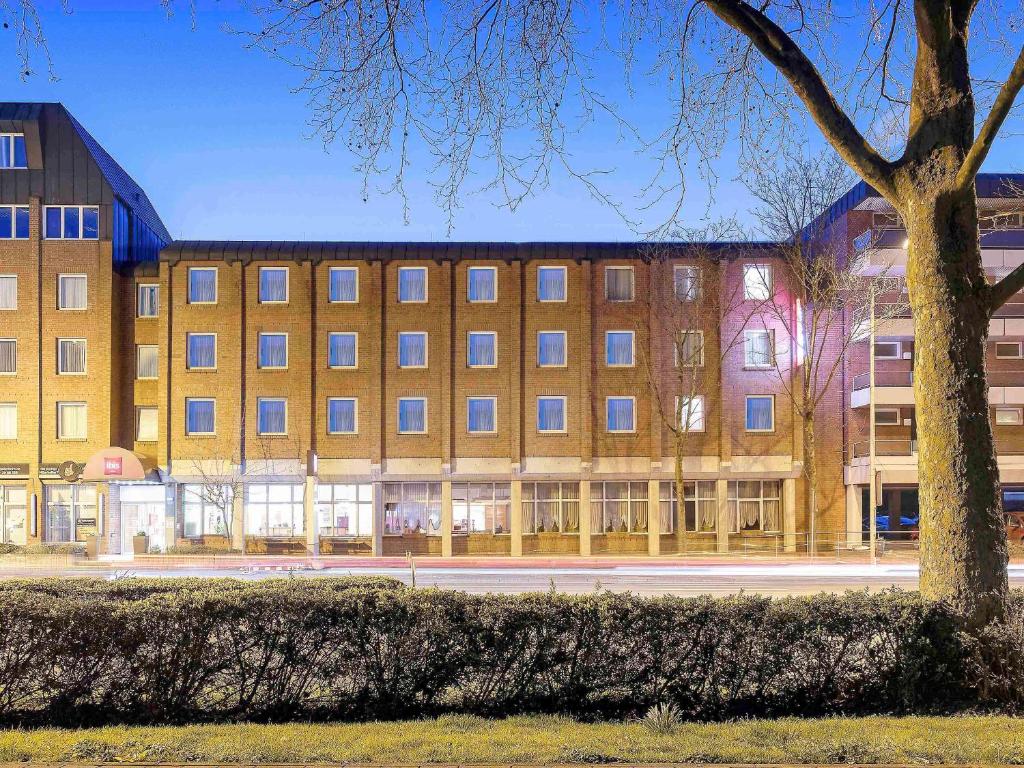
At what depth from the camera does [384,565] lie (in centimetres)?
3475

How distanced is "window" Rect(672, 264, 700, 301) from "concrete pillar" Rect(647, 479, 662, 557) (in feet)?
26.5

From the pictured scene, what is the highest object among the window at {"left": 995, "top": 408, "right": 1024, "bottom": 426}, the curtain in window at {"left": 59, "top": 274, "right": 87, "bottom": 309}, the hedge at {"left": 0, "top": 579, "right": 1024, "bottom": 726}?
the curtain in window at {"left": 59, "top": 274, "right": 87, "bottom": 309}

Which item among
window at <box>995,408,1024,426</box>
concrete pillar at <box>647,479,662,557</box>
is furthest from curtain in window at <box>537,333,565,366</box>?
window at <box>995,408,1024,426</box>

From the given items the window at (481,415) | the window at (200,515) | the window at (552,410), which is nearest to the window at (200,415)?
the window at (200,515)

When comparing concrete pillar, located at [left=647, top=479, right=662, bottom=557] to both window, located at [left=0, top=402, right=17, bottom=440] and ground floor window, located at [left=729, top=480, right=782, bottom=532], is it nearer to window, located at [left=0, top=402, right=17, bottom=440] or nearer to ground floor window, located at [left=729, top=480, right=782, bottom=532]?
ground floor window, located at [left=729, top=480, right=782, bottom=532]

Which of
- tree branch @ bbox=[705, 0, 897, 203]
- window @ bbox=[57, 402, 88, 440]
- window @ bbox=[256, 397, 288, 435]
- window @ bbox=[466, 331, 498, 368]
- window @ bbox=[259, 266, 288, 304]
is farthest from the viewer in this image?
window @ bbox=[466, 331, 498, 368]

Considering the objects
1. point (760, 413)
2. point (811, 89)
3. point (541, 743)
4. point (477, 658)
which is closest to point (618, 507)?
point (760, 413)

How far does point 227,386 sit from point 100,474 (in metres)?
6.21

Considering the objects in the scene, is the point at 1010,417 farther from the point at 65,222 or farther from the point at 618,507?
the point at 65,222

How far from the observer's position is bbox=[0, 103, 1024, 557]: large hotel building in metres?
44.1

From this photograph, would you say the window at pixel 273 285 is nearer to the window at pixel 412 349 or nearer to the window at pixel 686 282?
the window at pixel 412 349

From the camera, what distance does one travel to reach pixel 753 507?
148 ft

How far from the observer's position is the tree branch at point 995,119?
855 cm

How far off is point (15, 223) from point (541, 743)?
43806 millimetres
